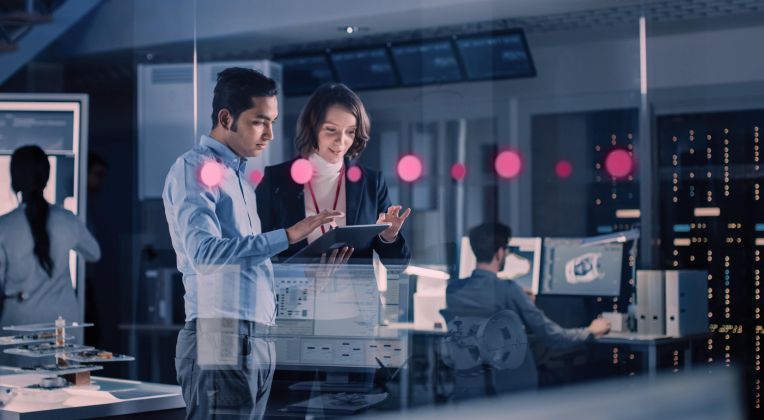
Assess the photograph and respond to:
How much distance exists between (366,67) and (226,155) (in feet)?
12.5

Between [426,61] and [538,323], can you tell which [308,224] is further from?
[426,61]

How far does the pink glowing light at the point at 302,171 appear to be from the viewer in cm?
354

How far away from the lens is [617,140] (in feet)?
22.2

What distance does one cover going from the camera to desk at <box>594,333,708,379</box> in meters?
5.02

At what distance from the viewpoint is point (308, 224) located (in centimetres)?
344

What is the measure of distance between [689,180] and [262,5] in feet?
9.75

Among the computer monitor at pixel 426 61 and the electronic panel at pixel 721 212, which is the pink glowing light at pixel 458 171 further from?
the electronic panel at pixel 721 212

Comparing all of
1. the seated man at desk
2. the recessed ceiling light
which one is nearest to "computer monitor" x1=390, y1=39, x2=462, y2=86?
the recessed ceiling light

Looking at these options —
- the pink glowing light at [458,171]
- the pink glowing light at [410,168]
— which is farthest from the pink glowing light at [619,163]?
the pink glowing light at [410,168]

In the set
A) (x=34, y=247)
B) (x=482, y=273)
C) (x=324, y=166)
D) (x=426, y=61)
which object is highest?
(x=426, y=61)

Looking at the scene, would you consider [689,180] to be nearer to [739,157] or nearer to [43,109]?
[739,157]

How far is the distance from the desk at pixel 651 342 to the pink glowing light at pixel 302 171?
7.21 ft

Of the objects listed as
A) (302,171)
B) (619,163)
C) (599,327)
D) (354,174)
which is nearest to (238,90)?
(302,171)

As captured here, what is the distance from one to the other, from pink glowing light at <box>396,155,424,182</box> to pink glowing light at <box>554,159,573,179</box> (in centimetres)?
101
